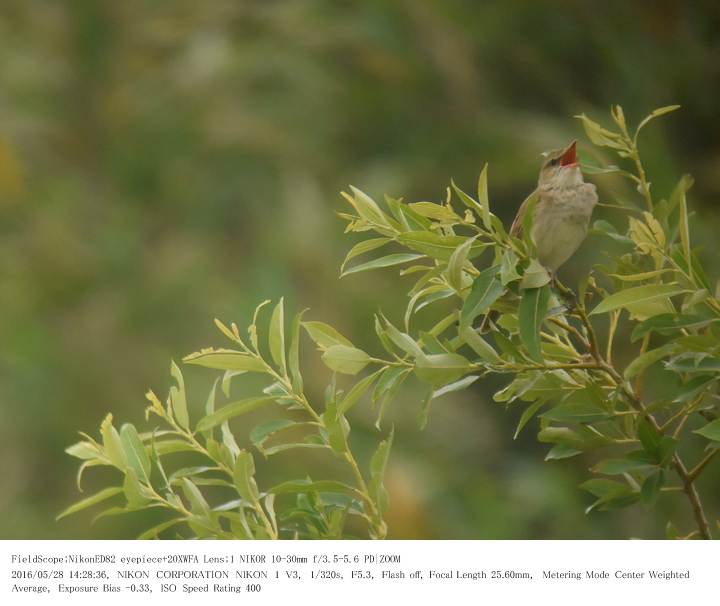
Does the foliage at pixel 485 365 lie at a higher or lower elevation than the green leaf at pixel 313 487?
higher

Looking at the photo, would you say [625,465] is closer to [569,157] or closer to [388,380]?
[388,380]

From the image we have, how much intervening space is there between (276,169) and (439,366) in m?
1.71

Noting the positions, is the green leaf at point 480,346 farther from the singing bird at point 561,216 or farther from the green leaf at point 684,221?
the singing bird at point 561,216

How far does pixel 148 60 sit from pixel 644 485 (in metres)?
2.00

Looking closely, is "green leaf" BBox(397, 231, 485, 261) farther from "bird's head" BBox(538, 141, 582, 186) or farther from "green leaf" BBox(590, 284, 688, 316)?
"bird's head" BBox(538, 141, 582, 186)

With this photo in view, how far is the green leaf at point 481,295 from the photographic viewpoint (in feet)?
1.75

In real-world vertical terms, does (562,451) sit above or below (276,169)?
below

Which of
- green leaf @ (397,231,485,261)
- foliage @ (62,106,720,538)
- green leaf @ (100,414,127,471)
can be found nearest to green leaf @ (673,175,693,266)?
foliage @ (62,106,720,538)

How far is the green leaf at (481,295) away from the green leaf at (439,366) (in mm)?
28

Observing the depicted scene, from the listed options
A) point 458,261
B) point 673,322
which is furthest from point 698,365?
point 458,261

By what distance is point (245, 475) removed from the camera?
586mm

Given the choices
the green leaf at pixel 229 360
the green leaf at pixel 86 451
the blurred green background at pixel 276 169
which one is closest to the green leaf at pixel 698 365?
the green leaf at pixel 229 360

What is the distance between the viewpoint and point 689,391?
566 millimetres
